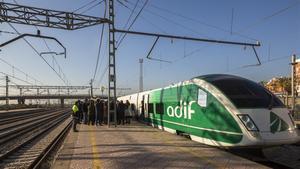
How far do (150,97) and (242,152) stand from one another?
10392mm

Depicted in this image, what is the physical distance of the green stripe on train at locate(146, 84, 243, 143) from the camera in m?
11.2

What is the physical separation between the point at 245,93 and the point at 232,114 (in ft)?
3.71

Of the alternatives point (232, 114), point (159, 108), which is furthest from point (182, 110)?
point (159, 108)

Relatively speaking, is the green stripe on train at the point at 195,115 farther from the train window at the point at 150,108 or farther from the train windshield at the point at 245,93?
the train window at the point at 150,108

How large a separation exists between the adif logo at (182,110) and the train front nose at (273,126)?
3126 millimetres

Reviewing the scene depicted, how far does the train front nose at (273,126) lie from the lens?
10.5 meters

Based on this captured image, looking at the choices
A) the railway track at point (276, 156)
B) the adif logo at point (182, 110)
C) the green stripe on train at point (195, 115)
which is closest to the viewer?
the green stripe on train at point (195, 115)

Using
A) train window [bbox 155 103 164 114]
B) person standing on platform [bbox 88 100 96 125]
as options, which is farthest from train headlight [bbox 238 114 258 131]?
person standing on platform [bbox 88 100 96 125]

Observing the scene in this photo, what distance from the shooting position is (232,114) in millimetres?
11016

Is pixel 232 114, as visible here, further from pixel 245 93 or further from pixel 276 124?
pixel 276 124

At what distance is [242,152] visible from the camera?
1286cm

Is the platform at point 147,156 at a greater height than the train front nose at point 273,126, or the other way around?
the train front nose at point 273,126

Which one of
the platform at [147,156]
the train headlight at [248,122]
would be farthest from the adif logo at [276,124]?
the platform at [147,156]

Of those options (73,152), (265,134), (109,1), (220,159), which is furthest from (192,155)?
(109,1)
